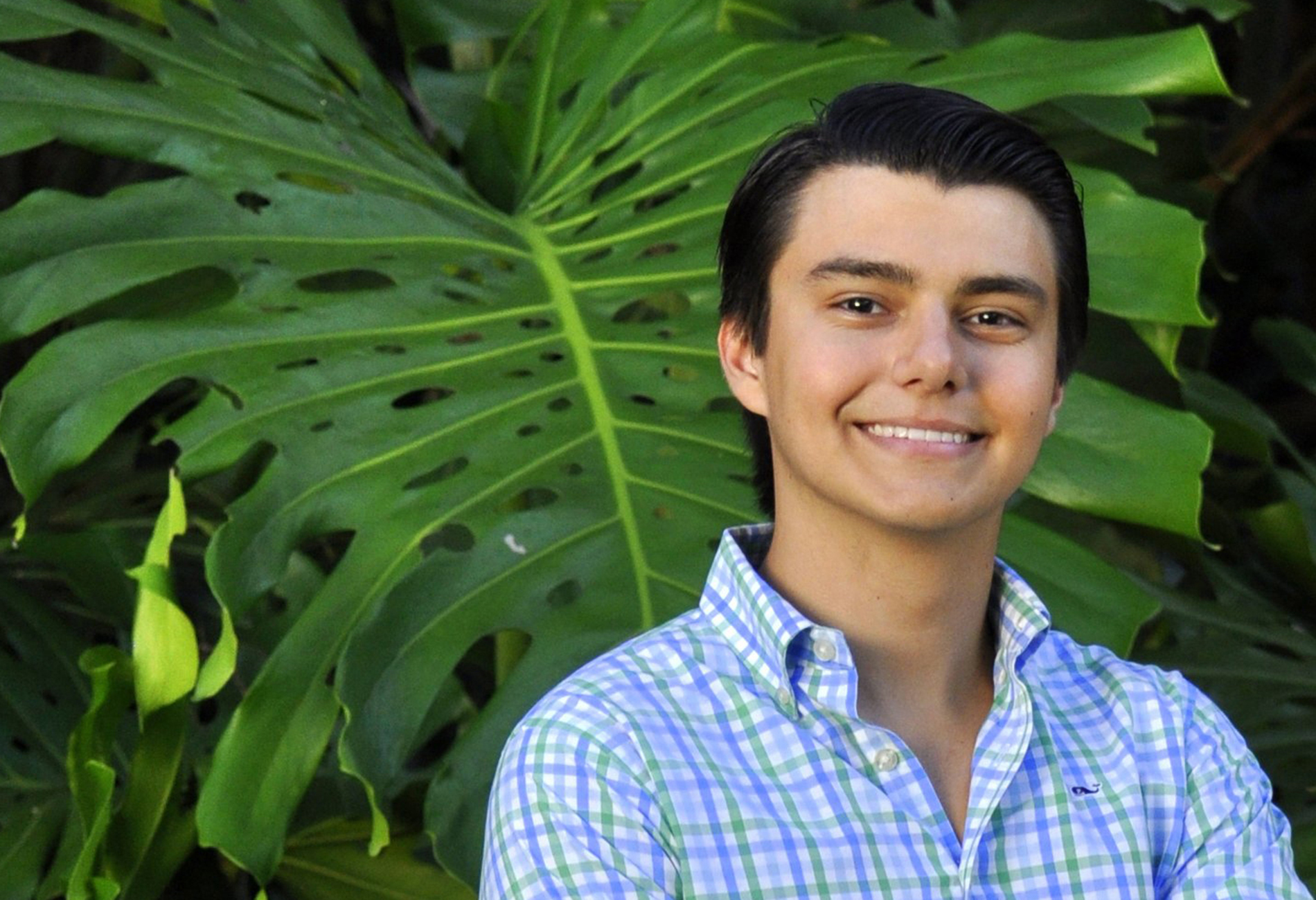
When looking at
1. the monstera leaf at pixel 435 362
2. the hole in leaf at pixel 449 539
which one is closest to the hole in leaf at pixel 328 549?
the hole in leaf at pixel 449 539

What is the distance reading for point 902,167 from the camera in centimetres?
90

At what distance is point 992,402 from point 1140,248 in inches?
19.2

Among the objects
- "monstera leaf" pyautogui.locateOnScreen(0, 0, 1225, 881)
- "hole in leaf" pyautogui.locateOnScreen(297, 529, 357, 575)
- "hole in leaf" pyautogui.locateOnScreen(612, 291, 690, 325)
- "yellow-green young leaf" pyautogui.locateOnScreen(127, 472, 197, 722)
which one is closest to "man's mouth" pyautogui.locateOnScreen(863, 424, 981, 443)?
"monstera leaf" pyautogui.locateOnScreen(0, 0, 1225, 881)

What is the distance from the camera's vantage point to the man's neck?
89 centimetres

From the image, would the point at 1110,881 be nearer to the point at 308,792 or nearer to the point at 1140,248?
the point at 1140,248

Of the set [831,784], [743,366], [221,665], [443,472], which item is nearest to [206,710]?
[443,472]

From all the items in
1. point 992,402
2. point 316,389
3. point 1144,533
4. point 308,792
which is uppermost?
point 992,402

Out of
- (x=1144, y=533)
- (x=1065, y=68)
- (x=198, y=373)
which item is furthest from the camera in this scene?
(x=1144, y=533)

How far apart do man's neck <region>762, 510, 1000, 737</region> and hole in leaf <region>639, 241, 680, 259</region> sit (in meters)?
0.52

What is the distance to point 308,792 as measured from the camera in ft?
5.37

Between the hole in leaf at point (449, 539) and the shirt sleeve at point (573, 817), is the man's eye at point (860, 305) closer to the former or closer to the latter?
the shirt sleeve at point (573, 817)

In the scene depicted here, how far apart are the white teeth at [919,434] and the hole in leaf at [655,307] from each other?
68 cm

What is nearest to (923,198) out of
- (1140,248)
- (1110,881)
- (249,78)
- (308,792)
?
(1110,881)

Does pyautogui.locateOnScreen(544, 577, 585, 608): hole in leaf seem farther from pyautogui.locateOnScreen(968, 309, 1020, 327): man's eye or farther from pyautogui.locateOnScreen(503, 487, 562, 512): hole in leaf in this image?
pyautogui.locateOnScreen(968, 309, 1020, 327): man's eye
